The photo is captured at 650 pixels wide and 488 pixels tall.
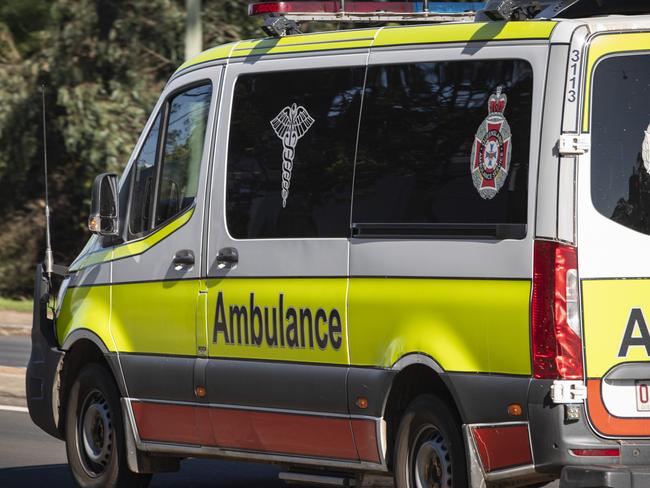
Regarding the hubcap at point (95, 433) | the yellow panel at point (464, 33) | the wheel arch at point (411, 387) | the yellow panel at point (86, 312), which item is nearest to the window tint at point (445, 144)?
the yellow panel at point (464, 33)

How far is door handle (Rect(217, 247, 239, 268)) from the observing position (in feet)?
24.8

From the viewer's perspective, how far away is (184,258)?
7855 mm

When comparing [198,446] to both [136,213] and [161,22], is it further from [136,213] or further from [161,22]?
[161,22]

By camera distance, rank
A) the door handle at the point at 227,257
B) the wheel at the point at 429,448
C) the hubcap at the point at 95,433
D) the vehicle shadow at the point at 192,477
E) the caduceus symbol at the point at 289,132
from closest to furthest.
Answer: the wheel at the point at 429,448 < the caduceus symbol at the point at 289,132 < the door handle at the point at 227,257 < the hubcap at the point at 95,433 < the vehicle shadow at the point at 192,477

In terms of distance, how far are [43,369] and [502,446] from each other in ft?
11.7

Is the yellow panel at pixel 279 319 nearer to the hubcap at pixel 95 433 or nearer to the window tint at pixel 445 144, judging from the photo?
the window tint at pixel 445 144

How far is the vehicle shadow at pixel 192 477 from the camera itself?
8.88 metres

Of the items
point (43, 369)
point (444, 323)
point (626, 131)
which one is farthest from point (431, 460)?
point (43, 369)

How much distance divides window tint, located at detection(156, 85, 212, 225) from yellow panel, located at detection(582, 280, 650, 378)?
8.63 ft

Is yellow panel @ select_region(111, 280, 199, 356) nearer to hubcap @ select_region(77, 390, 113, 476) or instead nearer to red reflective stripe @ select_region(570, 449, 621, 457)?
hubcap @ select_region(77, 390, 113, 476)

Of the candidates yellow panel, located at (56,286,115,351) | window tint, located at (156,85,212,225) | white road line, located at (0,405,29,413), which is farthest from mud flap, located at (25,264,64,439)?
white road line, located at (0,405,29,413)

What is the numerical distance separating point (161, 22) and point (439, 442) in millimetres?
18947

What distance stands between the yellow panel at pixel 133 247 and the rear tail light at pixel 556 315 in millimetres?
2460

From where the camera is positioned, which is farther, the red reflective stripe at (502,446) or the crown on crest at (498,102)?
the crown on crest at (498,102)
